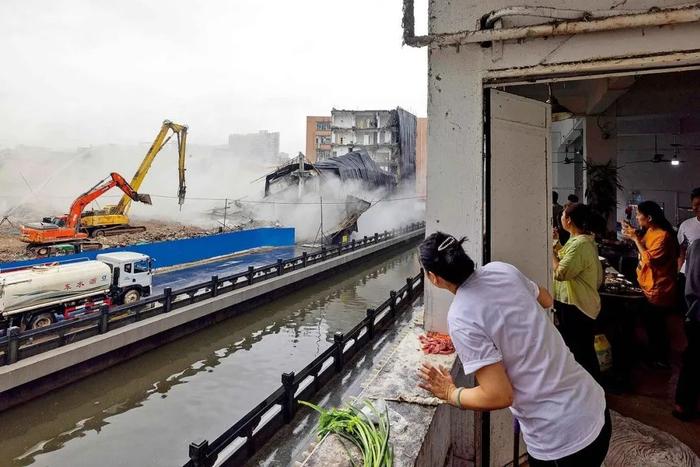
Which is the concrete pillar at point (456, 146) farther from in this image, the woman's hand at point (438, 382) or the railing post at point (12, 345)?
the railing post at point (12, 345)

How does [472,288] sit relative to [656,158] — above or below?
below

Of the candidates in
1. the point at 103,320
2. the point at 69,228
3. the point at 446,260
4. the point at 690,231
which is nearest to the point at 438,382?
the point at 446,260

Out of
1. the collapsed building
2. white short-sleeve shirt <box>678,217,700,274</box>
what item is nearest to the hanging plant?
white short-sleeve shirt <box>678,217,700,274</box>

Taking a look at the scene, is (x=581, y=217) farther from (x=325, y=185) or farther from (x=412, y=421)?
(x=325, y=185)

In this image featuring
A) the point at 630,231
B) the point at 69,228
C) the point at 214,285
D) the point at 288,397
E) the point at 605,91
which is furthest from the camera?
the point at 69,228

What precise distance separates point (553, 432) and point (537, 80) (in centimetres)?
249

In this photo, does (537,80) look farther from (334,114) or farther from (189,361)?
(334,114)

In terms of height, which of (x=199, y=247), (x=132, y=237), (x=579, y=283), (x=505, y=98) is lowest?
(x=199, y=247)

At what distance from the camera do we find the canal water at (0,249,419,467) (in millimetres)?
5883

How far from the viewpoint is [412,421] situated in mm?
2125

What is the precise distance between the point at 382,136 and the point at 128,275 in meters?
36.2

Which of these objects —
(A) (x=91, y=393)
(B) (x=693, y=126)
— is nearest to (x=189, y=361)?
(A) (x=91, y=393)

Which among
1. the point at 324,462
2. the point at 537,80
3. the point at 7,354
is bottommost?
the point at 7,354

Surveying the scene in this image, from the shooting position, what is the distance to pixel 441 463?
245 cm
